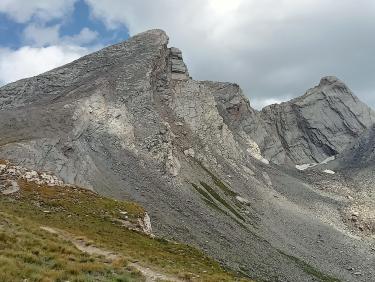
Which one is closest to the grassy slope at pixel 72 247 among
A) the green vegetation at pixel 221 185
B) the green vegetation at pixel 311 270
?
the green vegetation at pixel 311 270

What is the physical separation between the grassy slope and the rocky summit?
594 cm

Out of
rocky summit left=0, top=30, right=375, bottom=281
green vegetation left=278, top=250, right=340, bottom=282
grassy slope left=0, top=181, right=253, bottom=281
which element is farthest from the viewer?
rocky summit left=0, top=30, right=375, bottom=281

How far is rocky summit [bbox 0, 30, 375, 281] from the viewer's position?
66.5 metres

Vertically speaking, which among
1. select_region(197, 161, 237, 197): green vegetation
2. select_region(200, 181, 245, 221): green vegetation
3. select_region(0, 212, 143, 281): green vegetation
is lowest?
select_region(0, 212, 143, 281): green vegetation

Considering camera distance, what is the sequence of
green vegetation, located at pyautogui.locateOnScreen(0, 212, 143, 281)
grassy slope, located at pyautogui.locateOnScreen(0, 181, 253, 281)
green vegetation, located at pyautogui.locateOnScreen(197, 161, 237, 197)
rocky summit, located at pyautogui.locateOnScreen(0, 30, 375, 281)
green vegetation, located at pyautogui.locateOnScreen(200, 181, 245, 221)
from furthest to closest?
1. green vegetation, located at pyautogui.locateOnScreen(197, 161, 237, 197)
2. green vegetation, located at pyautogui.locateOnScreen(200, 181, 245, 221)
3. rocky summit, located at pyautogui.locateOnScreen(0, 30, 375, 281)
4. grassy slope, located at pyautogui.locateOnScreen(0, 181, 253, 281)
5. green vegetation, located at pyautogui.locateOnScreen(0, 212, 143, 281)

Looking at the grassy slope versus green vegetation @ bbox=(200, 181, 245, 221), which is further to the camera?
green vegetation @ bbox=(200, 181, 245, 221)

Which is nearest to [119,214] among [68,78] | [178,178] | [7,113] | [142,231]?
[142,231]

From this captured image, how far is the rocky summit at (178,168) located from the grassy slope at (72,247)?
594 cm

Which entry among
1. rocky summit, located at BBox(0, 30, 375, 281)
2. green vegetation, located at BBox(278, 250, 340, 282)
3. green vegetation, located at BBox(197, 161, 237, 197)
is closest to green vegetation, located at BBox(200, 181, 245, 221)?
rocky summit, located at BBox(0, 30, 375, 281)

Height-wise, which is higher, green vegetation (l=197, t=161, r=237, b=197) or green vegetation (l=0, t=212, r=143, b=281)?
green vegetation (l=197, t=161, r=237, b=197)

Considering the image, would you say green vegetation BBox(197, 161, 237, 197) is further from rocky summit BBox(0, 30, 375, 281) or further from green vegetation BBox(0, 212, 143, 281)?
green vegetation BBox(0, 212, 143, 281)

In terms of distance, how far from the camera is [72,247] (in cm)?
2953

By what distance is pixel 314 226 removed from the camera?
91.6m

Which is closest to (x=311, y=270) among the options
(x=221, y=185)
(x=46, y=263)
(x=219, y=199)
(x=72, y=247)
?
(x=219, y=199)
